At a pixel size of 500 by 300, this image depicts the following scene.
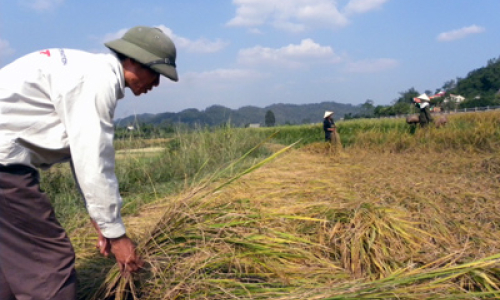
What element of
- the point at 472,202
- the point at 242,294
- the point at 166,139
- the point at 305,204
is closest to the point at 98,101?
the point at 242,294

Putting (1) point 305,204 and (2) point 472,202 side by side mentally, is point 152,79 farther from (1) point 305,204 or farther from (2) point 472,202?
(2) point 472,202

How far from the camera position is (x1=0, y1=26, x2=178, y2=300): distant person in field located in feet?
4.38

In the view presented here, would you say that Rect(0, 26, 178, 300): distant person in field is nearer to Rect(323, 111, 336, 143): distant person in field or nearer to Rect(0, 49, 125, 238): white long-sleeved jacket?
Rect(0, 49, 125, 238): white long-sleeved jacket

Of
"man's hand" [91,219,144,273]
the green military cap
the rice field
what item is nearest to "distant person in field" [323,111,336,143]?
the rice field

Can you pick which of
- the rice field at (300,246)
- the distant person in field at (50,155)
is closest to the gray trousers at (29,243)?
the distant person in field at (50,155)

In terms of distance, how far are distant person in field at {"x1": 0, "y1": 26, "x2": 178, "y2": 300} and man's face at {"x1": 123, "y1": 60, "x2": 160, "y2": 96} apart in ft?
0.23

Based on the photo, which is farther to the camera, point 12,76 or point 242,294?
point 242,294

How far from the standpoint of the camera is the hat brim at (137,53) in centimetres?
156

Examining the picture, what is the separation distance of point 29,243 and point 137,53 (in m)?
0.83

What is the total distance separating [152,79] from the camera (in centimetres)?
167

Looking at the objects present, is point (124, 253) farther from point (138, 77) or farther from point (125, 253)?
point (138, 77)

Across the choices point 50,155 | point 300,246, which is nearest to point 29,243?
point 50,155

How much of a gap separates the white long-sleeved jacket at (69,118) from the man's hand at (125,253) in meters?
0.05

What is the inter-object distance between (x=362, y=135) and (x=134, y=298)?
9055mm
